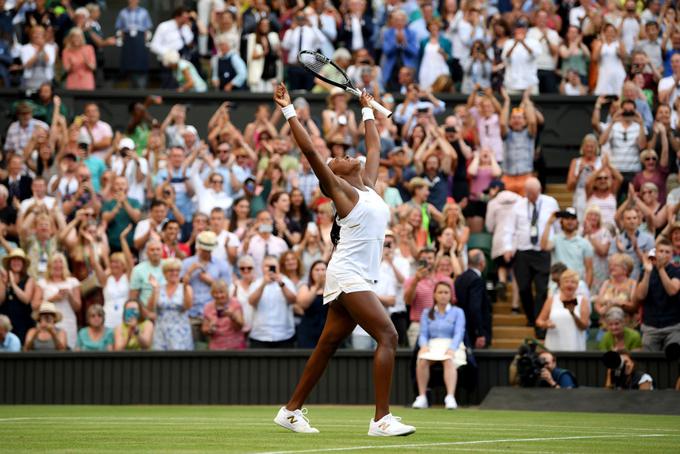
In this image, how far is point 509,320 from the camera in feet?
62.0

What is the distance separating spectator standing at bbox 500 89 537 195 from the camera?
2078 cm

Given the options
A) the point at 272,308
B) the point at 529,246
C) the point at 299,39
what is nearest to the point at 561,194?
the point at 529,246

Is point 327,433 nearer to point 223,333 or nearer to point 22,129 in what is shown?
point 223,333

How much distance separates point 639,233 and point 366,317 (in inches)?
378

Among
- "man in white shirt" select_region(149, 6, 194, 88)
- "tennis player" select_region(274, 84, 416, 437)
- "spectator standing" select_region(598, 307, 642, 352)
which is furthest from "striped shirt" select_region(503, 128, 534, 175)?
"tennis player" select_region(274, 84, 416, 437)

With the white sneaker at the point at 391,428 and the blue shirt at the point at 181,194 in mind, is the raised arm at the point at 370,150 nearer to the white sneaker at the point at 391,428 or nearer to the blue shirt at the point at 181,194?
the white sneaker at the point at 391,428

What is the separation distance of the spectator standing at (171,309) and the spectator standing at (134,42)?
7503mm

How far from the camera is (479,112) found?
2108 cm

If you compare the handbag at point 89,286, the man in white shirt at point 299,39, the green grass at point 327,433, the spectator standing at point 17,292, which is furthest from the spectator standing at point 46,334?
the man in white shirt at point 299,39

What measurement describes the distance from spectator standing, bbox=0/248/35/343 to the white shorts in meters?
8.91

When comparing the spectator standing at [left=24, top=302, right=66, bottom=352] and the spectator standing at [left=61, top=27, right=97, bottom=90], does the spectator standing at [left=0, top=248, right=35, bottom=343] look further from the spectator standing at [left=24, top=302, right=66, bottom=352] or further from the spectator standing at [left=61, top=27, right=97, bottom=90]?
the spectator standing at [left=61, top=27, right=97, bottom=90]

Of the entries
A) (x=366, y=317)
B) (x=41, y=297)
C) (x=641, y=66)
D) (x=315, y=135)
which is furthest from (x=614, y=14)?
(x=366, y=317)

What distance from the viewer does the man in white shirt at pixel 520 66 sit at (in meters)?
22.8

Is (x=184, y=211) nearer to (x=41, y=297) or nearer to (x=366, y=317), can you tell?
(x=41, y=297)
